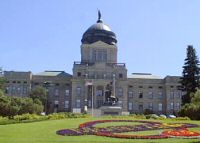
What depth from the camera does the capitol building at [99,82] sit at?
104250 millimetres

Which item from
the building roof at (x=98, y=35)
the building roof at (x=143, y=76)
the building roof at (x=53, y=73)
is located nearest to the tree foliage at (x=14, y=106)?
the building roof at (x=53, y=73)

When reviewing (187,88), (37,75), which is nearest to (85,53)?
(37,75)

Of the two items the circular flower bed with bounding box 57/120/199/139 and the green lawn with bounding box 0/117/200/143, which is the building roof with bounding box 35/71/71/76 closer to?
the circular flower bed with bounding box 57/120/199/139

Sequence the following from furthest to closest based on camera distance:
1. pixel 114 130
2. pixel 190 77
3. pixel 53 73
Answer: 1. pixel 53 73
2. pixel 190 77
3. pixel 114 130

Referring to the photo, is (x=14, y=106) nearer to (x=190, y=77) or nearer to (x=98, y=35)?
(x=190, y=77)

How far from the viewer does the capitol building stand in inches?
4104

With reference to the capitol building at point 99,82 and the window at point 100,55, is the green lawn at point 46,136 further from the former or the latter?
the window at point 100,55

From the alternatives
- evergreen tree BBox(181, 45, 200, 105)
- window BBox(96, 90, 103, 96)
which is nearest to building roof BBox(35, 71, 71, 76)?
window BBox(96, 90, 103, 96)

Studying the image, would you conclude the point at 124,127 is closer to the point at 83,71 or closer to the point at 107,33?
the point at 83,71

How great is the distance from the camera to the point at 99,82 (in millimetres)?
102688

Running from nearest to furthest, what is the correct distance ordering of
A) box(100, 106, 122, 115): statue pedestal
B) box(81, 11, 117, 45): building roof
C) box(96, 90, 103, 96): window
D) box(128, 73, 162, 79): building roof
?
1. box(100, 106, 122, 115): statue pedestal
2. box(96, 90, 103, 96): window
3. box(81, 11, 117, 45): building roof
4. box(128, 73, 162, 79): building roof

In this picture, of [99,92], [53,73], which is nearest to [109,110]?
[99,92]

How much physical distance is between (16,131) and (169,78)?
8297cm

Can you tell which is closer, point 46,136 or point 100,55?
point 46,136
